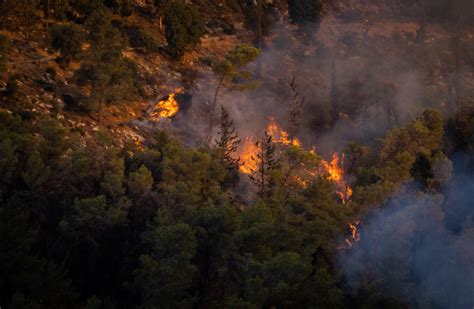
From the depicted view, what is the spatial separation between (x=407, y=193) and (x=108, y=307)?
2500 cm

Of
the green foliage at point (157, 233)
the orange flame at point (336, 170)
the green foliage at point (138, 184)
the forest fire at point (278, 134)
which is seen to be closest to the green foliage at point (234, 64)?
the forest fire at point (278, 134)

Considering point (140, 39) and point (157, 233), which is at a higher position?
point (157, 233)

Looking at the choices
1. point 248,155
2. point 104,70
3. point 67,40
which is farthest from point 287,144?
point 67,40

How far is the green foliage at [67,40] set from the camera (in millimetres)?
52781

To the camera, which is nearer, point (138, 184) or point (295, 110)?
point (138, 184)

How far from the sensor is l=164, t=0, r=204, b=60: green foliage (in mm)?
65062

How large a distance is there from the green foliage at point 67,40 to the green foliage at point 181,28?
14250 millimetres

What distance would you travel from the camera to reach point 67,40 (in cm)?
5262

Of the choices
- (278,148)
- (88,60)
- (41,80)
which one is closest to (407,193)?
(278,148)

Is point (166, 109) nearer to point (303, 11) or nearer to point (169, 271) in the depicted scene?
point (303, 11)

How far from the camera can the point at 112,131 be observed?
163 ft

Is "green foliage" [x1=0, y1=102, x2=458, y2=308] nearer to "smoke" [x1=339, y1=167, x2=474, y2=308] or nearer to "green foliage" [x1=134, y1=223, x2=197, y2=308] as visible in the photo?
"green foliage" [x1=134, y1=223, x2=197, y2=308]

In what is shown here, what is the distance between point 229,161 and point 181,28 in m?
24.9

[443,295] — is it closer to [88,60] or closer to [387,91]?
[88,60]
